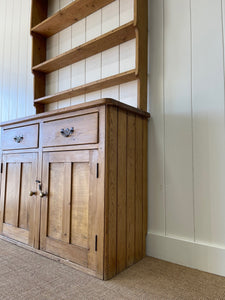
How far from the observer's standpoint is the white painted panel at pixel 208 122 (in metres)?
1.15

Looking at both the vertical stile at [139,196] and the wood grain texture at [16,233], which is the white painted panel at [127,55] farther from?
the wood grain texture at [16,233]

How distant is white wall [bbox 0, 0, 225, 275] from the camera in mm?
1166

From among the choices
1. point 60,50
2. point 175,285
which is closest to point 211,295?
point 175,285

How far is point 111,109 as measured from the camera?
1.11 meters

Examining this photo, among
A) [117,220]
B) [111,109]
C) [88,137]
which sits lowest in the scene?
[117,220]

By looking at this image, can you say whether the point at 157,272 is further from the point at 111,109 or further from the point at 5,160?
the point at 5,160

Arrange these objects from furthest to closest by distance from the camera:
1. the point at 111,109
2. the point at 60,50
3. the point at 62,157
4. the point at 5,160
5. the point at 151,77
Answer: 1. the point at 60,50
2. the point at 5,160
3. the point at 151,77
4. the point at 62,157
5. the point at 111,109

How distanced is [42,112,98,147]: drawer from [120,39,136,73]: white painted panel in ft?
1.95

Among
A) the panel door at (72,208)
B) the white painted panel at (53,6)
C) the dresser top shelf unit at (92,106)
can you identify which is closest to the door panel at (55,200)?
the panel door at (72,208)

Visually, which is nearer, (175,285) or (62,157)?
(175,285)

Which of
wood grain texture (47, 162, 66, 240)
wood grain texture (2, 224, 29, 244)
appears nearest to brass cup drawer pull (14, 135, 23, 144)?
wood grain texture (47, 162, 66, 240)

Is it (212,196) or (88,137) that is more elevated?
(88,137)

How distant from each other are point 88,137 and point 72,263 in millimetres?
662

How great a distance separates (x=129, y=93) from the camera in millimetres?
1510
